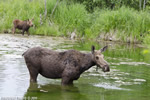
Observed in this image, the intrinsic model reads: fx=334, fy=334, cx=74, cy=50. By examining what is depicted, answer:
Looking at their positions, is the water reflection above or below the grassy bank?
below

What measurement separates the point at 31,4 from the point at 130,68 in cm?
1815

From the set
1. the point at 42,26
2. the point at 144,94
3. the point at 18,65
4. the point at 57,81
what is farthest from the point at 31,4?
the point at 144,94

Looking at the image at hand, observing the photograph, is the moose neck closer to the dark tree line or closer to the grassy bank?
the grassy bank

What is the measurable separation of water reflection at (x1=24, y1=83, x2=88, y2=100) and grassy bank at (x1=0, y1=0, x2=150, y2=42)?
613 inches

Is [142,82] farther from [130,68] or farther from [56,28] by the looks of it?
[56,28]

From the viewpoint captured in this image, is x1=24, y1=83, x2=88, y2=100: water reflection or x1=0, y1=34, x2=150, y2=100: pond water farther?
x1=0, y1=34, x2=150, y2=100: pond water

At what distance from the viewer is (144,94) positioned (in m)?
9.05

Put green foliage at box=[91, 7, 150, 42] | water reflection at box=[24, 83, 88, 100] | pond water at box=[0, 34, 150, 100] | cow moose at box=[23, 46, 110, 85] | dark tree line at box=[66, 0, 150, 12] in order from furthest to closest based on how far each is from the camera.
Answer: dark tree line at box=[66, 0, 150, 12]
green foliage at box=[91, 7, 150, 42]
cow moose at box=[23, 46, 110, 85]
pond water at box=[0, 34, 150, 100]
water reflection at box=[24, 83, 88, 100]

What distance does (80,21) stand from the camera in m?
26.5

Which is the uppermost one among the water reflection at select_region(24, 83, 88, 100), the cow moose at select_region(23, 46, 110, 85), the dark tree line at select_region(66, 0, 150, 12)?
the dark tree line at select_region(66, 0, 150, 12)

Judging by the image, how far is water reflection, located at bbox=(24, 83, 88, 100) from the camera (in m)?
8.27

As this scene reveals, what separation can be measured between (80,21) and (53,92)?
18028 millimetres

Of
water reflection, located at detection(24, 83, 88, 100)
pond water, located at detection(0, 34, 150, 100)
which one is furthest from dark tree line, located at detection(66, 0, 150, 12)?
water reflection, located at detection(24, 83, 88, 100)

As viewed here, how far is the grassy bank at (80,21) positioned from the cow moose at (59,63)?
Result: 14.9 meters
